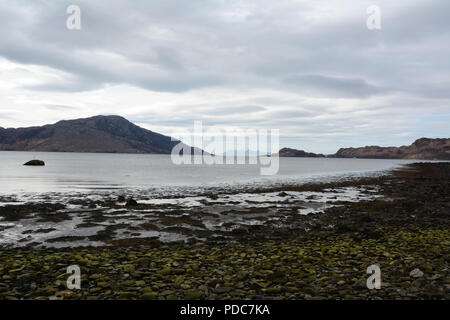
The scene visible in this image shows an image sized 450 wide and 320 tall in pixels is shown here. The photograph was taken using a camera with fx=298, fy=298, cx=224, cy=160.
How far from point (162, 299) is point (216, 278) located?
2.25m

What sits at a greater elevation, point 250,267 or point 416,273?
point 416,273

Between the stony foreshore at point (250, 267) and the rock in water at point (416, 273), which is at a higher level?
the rock in water at point (416, 273)

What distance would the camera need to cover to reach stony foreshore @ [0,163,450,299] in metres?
8.82

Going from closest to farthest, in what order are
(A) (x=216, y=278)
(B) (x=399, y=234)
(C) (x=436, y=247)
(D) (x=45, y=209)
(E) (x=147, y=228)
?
1. (A) (x=216, y=278)
2. (C) (x=436, y=247)
3. (B) (x=399, y=234)
4. (E) (x=147, y=228)
5. (D) (x=45, y=209)

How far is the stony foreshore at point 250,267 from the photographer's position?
882 cm

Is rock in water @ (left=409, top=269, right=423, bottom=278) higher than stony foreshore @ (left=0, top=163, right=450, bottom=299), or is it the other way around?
rock in water @ (left=409, top=269, right=423, bottom=278)

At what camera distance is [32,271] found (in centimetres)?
1077

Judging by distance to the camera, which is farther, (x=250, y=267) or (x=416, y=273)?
(x=250, y=267)

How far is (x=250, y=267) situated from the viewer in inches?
A: 447

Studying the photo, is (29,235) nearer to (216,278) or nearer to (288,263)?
(216,278)

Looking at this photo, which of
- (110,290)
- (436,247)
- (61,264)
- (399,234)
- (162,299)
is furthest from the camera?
(399,234)

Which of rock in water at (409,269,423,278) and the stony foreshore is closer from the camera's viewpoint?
the stony foreshore

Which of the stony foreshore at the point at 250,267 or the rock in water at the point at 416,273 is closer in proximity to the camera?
the stony foreshore at the point at 250,267
